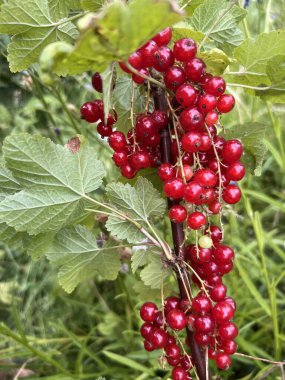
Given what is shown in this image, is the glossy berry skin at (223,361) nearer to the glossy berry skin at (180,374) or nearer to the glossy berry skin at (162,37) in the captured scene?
the glossy berry skin at (180,374)

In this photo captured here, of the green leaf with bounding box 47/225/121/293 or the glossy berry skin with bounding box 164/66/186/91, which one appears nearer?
the glossy berry skin with bounding box 164/66/186/91

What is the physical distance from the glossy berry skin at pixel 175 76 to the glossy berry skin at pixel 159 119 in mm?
51

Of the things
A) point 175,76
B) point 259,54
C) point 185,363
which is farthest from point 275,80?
point 185,363

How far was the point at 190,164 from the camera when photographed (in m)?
0.63

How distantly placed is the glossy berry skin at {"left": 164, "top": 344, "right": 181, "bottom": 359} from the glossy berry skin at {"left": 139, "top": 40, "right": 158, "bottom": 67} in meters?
0.36

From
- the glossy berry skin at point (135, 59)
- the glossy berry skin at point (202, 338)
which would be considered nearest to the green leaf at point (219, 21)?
the glossy berry skin at point (135, 59)

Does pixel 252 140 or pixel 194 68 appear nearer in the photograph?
pixel 194 68

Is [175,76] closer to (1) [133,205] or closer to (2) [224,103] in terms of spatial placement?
(2) [224,103]

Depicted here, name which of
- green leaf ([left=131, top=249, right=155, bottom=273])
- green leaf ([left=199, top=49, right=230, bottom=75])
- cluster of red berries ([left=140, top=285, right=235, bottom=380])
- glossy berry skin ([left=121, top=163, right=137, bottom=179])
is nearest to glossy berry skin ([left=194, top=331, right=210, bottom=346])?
cluster of red berries ([left=140, top=285, right=235, bottom=380])

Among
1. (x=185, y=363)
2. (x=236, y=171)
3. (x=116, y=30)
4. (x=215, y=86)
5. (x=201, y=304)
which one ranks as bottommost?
(x=185, y=363)

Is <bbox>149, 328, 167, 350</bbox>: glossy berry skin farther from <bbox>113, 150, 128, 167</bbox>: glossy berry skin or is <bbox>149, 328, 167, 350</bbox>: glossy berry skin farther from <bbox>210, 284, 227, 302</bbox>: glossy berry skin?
<bbox>113, 150, 128, 167</bbox>: glossy berry skin

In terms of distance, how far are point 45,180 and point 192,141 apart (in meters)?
0.20

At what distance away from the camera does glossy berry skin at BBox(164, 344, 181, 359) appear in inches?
25.8

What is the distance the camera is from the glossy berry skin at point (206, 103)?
22.1 inches
